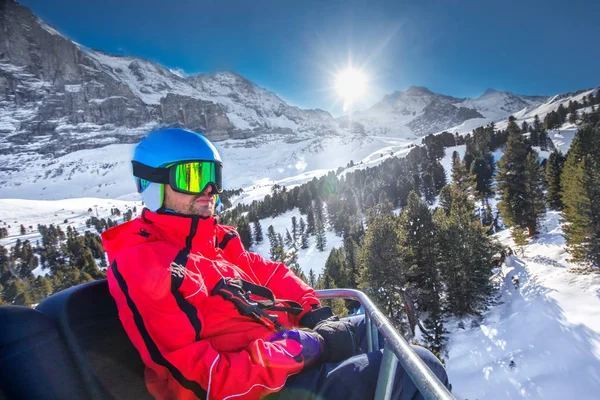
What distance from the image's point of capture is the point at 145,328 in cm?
187

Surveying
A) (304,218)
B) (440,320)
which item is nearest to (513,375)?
(440,320)

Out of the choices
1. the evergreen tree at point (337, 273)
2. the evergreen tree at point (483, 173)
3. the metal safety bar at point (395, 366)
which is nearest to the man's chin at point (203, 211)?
the metal safety bar at point (395, 366)

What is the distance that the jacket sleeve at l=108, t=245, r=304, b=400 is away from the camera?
180 centimetres

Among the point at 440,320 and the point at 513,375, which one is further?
the point at 440,320

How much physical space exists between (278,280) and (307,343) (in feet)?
3.82

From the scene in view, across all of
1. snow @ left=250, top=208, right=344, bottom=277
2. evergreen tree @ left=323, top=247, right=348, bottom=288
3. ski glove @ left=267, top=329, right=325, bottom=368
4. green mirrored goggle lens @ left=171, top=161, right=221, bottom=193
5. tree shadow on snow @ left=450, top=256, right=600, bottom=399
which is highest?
green mirrored goggle lens @ left=171, top=161, right=221, bottom=193

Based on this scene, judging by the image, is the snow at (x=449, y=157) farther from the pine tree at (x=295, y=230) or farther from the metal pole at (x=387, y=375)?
the metal pole at (x=387, y=375)

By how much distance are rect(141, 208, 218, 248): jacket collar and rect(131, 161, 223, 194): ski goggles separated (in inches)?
10.5

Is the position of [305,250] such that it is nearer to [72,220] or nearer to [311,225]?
[311,225]

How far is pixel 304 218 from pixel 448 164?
1979 inches

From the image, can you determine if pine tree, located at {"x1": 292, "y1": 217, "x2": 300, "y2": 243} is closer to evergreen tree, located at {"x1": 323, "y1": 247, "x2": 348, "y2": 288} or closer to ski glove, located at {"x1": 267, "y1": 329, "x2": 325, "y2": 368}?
evergreen tree, located at {"x1": 323, "y1": 247, "x2": 348, "y2": 288}

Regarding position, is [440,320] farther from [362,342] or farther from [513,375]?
[362,342]

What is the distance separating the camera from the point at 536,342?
61.0 ft

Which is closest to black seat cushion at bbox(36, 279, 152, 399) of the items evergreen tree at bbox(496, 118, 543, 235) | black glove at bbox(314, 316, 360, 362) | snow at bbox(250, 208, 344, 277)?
black glove at bbox(314, 316, 360, 362)
